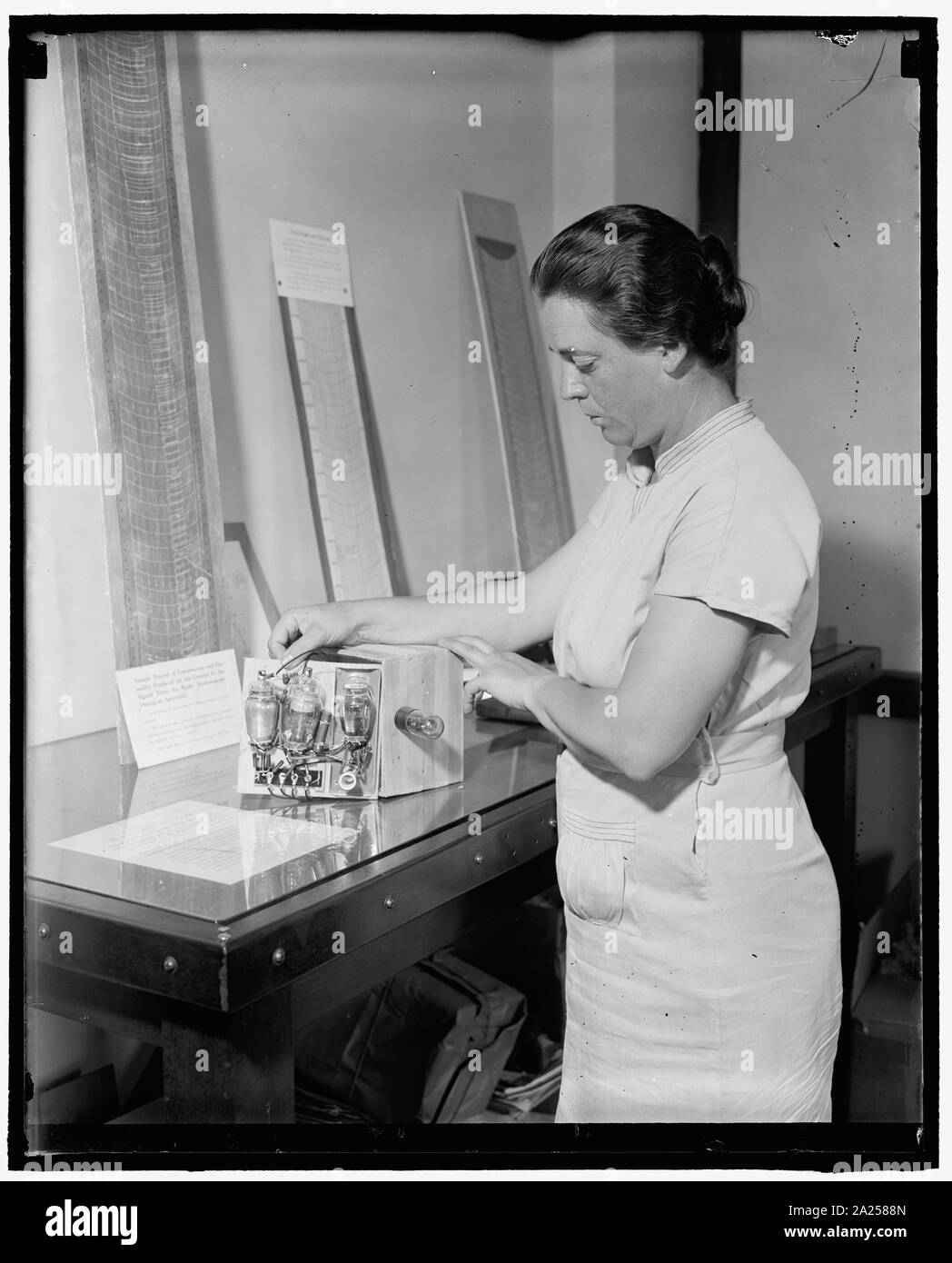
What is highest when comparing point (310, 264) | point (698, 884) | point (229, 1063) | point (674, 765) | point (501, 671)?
point (310, 264)

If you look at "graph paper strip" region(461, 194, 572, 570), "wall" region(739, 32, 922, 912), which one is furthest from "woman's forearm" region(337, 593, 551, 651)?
"graph paper strip" region(461, 194, 572, 570)

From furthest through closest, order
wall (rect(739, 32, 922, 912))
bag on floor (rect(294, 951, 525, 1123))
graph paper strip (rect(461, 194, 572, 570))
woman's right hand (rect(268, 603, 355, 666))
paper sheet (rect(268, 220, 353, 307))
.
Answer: graph paper strip (rect(461, 194, 572, 570)) → wall (rect(739, 32, 922, 912)) → paper sheet (rect(268, 220, 353, 307)) → bag on floor (rect(294, 951, 525, 1123)) → woman's right hand (rect(268, 603, 355, 666))

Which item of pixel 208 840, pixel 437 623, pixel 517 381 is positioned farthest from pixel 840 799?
pixel 208 840

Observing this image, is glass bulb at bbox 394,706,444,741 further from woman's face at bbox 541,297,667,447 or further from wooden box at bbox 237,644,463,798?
woman's face at bbox 541,297,667,447

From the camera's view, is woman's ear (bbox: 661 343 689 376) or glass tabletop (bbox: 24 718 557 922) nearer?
glass tabletop (bbox: 24 718 557 922)

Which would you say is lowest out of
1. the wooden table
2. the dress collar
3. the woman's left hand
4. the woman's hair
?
the wooden table

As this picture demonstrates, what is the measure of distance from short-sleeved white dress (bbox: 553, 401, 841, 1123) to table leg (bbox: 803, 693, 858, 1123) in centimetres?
143

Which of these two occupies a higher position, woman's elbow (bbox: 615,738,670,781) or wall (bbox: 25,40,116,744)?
wall (bbox: 25,40,116,744)

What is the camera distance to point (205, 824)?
1.75m

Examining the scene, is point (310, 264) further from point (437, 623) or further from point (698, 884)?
point (698, 884)

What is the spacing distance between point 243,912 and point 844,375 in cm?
239

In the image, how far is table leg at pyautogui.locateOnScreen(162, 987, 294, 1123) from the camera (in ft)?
4.64
